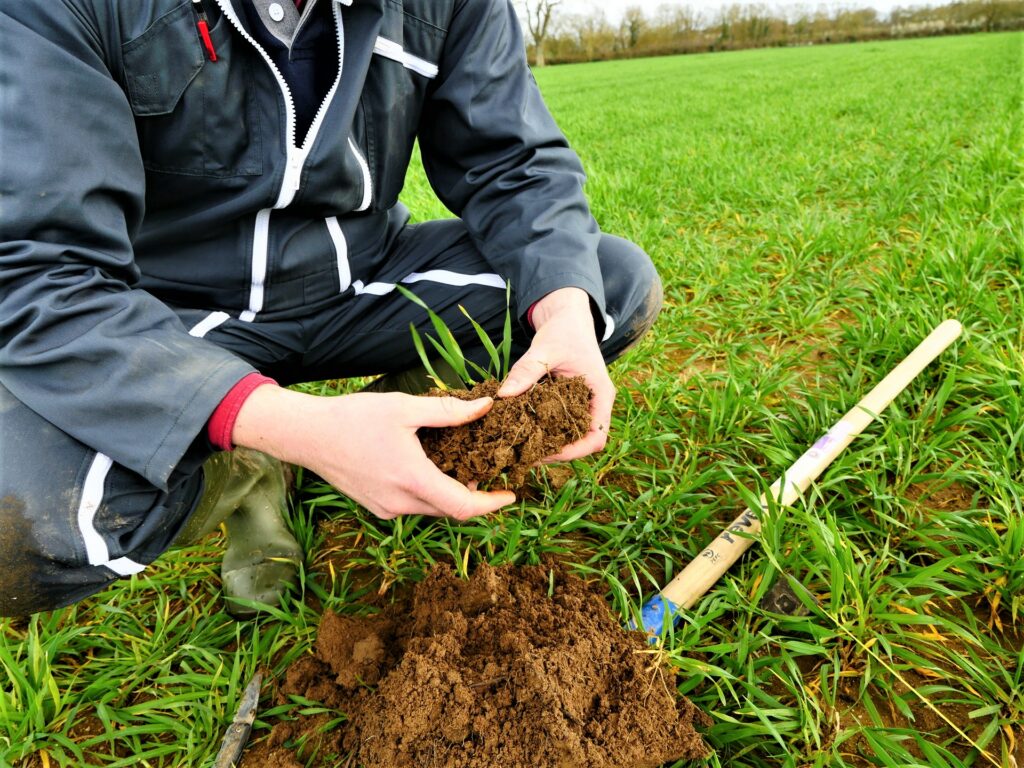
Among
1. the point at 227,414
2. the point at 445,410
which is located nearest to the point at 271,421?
the point at 227,414

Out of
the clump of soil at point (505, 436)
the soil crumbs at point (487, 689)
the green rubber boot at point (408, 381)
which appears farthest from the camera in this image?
the green rubber boot at point (408, 381)

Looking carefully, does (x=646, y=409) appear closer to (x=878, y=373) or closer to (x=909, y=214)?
(x=878, y=373)

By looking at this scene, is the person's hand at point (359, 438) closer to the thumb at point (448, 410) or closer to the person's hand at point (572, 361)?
the thumb at point (448, 410)

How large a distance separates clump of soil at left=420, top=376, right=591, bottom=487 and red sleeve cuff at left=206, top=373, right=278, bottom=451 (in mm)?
364

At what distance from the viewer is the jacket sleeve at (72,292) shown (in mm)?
1206

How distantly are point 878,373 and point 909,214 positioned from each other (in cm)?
244

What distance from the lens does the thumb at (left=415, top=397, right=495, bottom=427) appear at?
A: 127 cm

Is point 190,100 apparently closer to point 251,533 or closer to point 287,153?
point 287,153

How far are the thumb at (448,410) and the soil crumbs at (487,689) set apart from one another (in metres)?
0.43

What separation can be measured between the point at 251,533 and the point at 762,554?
137 cm

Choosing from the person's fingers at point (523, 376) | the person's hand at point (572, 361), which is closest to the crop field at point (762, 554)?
the person's hand at point (572, 361)

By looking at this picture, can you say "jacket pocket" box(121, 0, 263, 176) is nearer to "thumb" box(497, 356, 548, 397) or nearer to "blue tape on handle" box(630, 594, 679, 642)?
"thumb" box(497, 356, 548, 397)

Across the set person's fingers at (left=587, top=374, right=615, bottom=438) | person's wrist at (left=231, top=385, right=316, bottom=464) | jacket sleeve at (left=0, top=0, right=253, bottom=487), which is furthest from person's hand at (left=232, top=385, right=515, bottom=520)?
person's fingers at (left=587, top=374, right=615, bottom=438)

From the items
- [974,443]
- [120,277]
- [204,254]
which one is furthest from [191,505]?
[974,443]
